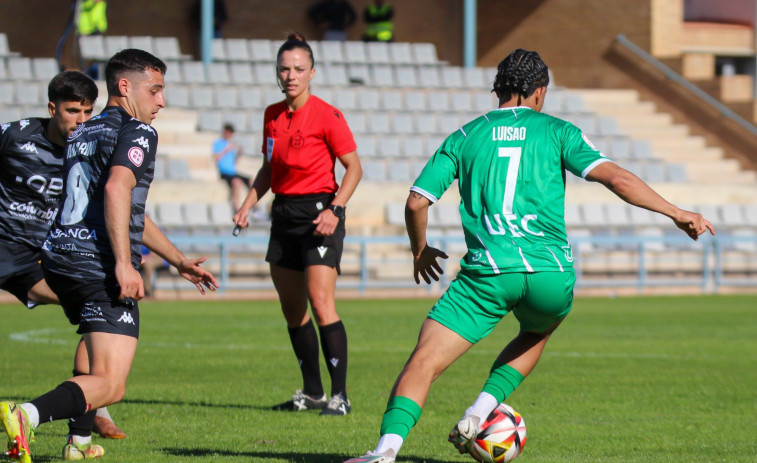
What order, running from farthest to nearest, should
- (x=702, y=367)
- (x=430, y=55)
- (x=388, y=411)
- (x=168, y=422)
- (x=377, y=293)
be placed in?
(x=430, y=55)
(x=377, y=293)
(x=702, y=367)
(x=168, y=422)
(x=388, y=411)

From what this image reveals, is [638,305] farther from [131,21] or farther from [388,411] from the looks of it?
[131,21]

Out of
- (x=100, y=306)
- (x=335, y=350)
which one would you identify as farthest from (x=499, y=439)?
(x=335, y=350)

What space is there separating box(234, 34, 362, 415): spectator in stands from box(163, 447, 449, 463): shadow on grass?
150 centimetres

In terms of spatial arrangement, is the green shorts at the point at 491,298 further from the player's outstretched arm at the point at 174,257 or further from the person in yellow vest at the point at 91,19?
the person in yellow vest at the point at 91,19

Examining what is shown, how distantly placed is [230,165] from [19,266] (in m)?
14.7

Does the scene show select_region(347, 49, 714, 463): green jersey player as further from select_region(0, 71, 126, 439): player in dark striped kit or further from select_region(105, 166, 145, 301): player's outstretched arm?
select_region(0, 71, 126, 439): player in dark striped kit

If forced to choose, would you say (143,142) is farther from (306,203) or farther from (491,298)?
(306,203)

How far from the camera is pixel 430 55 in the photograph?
97.1ft

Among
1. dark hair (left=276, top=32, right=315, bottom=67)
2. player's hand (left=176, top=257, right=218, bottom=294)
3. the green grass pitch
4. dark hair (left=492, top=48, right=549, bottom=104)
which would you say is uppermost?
dark hair (left=276, top=32, right=315, bottom=67)

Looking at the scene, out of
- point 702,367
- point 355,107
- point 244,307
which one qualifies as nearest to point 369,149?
point 355,107

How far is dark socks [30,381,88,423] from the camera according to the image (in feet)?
16.5

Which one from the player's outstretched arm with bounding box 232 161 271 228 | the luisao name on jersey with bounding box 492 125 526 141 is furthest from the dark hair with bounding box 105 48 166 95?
the player's outstretched arm with bounding box 232 161 271 228

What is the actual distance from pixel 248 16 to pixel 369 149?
10007 millimetres

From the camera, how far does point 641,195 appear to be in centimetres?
497
